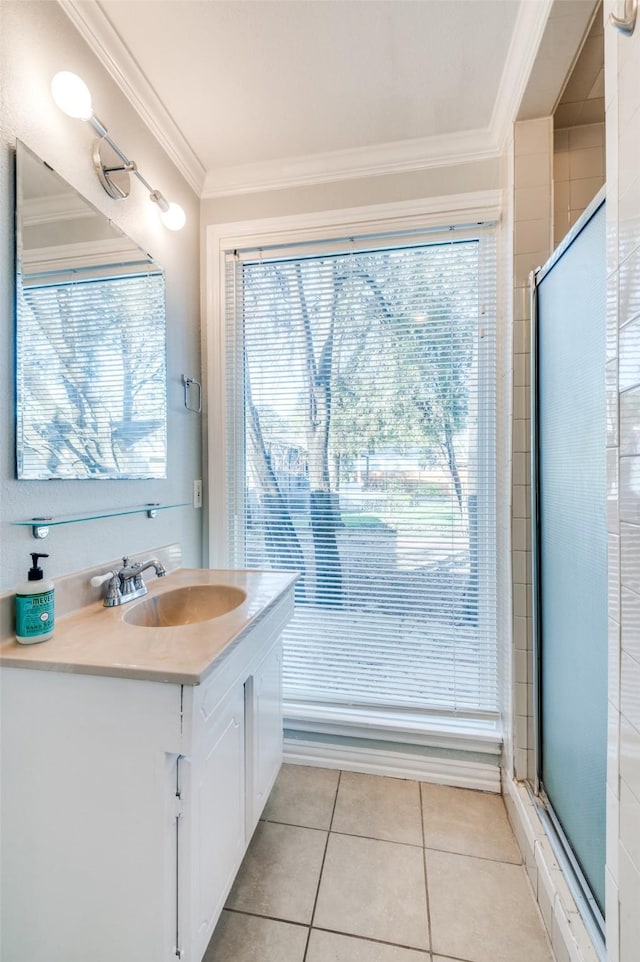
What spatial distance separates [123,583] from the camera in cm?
122

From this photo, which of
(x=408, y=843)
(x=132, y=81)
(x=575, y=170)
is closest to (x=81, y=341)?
(x=132, y=81)

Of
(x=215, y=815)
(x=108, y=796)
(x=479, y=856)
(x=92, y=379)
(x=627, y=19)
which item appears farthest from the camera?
(x=479, y=856)

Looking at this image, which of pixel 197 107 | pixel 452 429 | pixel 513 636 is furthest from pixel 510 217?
pixel 513 636

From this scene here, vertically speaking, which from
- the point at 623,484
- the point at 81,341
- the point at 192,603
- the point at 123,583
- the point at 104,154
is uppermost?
the point at 104,154

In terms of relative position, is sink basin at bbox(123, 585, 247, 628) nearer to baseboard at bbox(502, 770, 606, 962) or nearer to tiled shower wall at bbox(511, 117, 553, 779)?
tiled shower wall at bbox(511, 117, 553, 779)

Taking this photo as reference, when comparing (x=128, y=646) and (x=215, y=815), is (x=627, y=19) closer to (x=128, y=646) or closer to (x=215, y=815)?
(x=128, y=646)

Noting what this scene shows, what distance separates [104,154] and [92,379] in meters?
0.71

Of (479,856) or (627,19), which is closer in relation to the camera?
(627,19)

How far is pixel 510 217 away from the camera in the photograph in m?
1.47

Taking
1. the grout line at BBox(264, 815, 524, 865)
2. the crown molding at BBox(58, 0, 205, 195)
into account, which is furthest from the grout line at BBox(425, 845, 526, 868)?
the crown molding at BBox(58, 0, 205, 195)

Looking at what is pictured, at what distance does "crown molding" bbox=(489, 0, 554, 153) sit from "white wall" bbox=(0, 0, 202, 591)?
1.30 meters

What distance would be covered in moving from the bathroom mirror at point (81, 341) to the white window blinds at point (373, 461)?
0.45 metres

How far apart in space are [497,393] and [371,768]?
168 centimetres

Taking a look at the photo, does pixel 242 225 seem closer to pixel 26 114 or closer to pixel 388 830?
pixel 26 114
